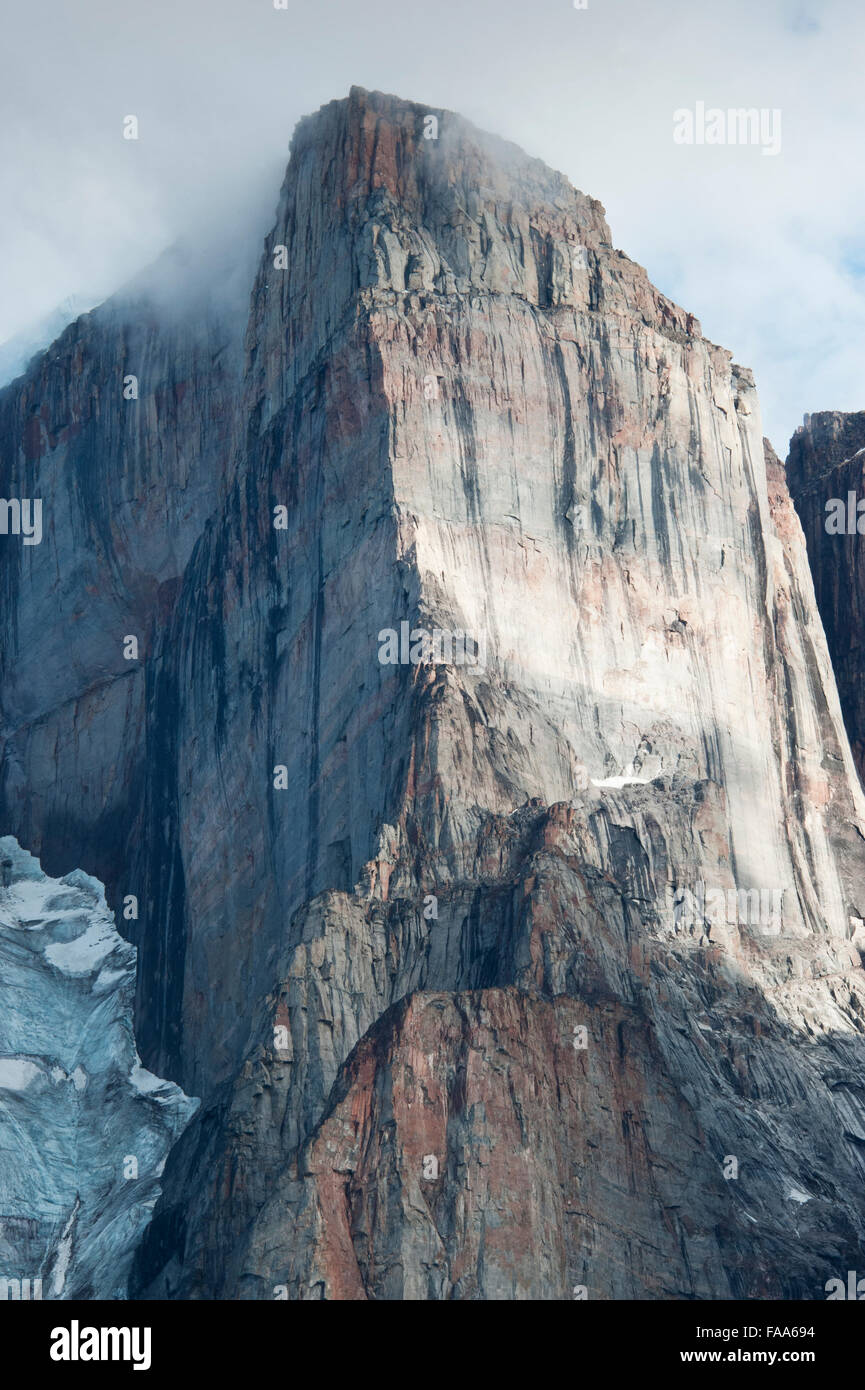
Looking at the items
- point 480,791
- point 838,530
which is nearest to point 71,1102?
point 480,791

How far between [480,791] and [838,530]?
52.5 metres

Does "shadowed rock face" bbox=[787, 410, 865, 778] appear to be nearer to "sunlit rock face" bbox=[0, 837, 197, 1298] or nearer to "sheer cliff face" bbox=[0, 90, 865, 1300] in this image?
"sheer cliff face" bbox=[0, 90, 865, 1300]

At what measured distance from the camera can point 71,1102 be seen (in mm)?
142250

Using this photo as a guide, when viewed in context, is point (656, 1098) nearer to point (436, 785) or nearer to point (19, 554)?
point (436, 785)

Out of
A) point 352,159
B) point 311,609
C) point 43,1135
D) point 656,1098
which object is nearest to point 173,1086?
point 43,1135

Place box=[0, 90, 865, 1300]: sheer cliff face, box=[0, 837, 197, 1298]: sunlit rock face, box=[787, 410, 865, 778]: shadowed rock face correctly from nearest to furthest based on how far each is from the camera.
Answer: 1. box=[0, 90, 865, 1300]: sheer cliff face
2. box=[0, 837, 197, 1298]: sunlit rock face
3. box=[787, 410, 865, 778]: shadowed rock face

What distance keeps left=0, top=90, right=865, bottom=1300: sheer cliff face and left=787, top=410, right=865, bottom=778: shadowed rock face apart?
409 inches

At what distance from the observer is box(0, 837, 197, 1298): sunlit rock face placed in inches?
5049

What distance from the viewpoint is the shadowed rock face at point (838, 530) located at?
164 metres

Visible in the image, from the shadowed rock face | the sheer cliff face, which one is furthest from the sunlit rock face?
the shadowed rock face

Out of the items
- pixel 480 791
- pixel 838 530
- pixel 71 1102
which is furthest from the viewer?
pixel 838 530

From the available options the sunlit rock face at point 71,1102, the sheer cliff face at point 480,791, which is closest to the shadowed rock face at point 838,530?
the sheer cliff face at point 480,791

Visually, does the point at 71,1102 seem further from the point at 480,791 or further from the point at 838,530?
the point at 838,530

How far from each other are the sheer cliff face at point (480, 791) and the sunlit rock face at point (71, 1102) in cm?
258
